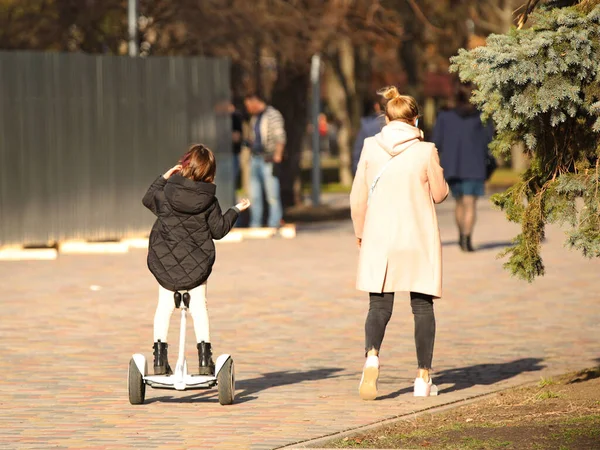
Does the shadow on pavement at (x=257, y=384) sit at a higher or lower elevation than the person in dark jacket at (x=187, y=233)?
lower

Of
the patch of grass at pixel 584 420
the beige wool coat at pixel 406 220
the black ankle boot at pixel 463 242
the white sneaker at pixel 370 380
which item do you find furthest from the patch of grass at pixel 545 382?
the black ankle boot at pixel 463 242

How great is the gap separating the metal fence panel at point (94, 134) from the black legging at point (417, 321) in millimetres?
10462

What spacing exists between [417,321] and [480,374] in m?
1.10

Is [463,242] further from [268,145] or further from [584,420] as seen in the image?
[584,420]

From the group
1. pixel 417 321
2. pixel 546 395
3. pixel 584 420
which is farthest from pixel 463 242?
pixel 584 420

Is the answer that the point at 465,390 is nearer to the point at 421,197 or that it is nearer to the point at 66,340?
the point at 421,197

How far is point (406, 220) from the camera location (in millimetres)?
8117

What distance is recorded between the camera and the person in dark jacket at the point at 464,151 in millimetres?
16688

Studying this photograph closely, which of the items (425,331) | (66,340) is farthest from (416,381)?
(66,340)

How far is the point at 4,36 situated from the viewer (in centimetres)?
2191

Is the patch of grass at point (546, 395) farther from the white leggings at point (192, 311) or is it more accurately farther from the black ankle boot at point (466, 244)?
the black ankle boot at point (466, 244)

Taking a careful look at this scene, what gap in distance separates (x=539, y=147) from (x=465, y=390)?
1.51 m

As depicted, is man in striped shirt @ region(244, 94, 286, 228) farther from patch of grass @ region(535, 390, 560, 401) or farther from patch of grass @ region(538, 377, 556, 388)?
patch of grass @ region(535, 390, 560, 401)

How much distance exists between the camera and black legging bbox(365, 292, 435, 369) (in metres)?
8.18
